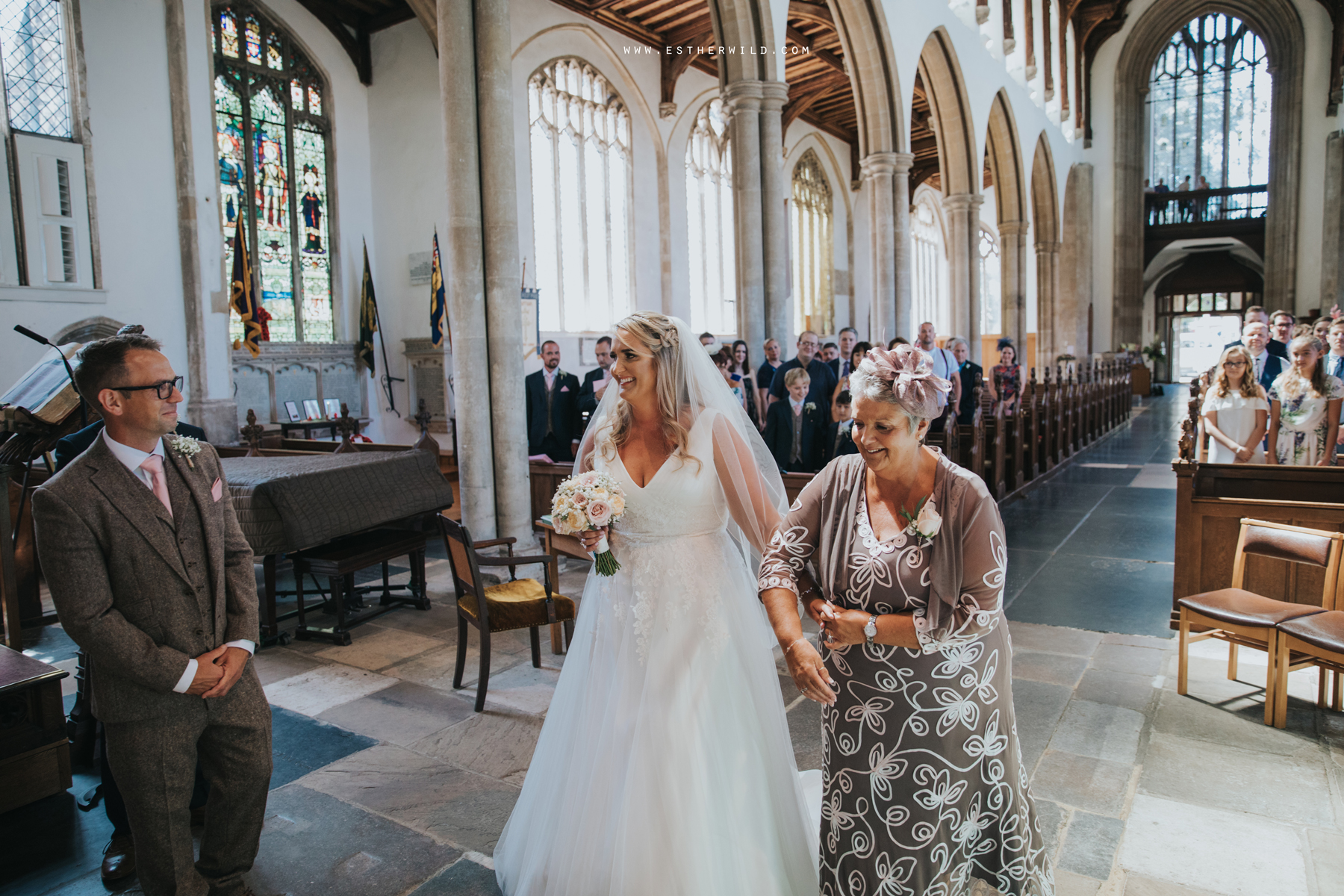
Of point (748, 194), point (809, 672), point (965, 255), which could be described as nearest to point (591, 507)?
point (809, 672)

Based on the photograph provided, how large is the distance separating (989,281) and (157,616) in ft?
104

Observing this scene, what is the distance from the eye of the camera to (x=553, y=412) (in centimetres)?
727

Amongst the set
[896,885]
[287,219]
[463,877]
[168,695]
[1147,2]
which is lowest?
[463,877]

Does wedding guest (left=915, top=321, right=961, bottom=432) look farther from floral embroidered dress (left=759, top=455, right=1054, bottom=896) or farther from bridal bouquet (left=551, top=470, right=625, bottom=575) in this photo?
floral embroidered dress (left=759, top=455, right=1054, bottom=896)

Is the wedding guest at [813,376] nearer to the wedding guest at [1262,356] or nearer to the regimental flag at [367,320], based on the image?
the wedding guest at [1262,356]

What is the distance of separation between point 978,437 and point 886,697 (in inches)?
233

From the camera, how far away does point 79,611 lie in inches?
74.0

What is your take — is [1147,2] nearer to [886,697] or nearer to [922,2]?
[922,2]

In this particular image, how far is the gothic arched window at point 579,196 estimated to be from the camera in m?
13.2

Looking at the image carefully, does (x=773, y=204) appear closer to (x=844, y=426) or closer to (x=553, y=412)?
(x=553, y=412)

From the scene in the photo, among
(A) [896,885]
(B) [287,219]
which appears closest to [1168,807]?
(A) [896,885]

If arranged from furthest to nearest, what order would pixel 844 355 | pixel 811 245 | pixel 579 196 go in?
pixel 811 245 → pixel 579 196 → pixel 844 355

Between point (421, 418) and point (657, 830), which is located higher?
point (421, 418)

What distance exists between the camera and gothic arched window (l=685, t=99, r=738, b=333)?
53.6 ft
